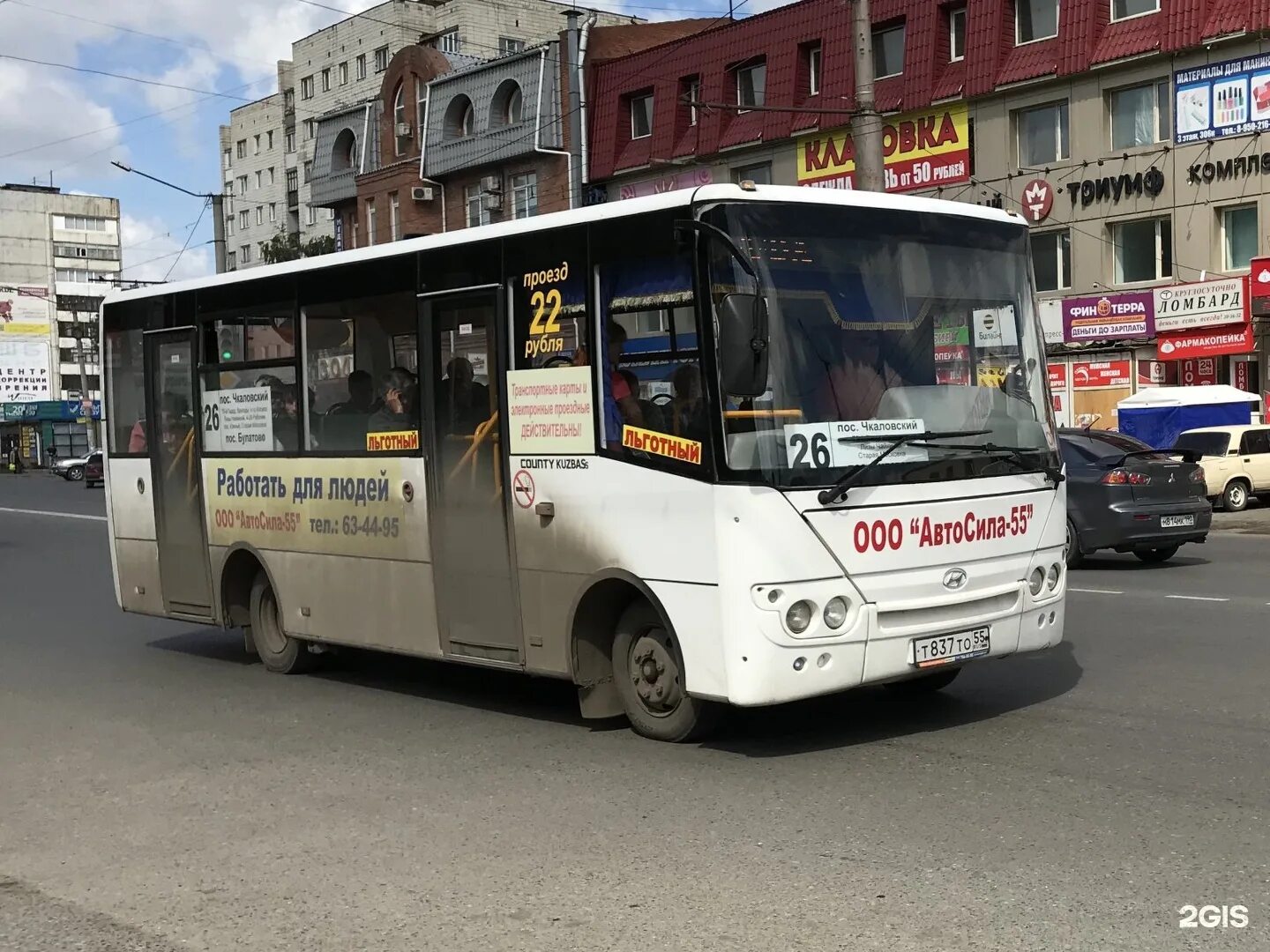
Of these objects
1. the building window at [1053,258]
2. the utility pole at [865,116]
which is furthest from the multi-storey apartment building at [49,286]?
the utility pole at [865,116]

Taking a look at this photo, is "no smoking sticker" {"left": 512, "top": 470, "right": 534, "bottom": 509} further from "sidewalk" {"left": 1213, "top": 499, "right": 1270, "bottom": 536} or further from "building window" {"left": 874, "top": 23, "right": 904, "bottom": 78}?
"building window" {"left": 874, "top": 23, "right": 904, "bottom": 78}

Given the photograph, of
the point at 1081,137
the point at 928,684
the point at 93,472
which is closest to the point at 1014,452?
the point at 928,684

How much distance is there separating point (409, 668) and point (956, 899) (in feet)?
21.5

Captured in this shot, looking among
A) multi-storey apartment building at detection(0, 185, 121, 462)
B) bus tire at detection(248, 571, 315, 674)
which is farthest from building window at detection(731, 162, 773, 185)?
multi-storey apartment building at detection(0, 185, 121, 462)

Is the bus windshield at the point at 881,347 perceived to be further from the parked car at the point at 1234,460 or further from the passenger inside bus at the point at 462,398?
the parked car at the point at 1234,460

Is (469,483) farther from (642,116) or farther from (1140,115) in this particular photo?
(642,116)

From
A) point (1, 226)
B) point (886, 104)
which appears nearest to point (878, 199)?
point (886, 104)

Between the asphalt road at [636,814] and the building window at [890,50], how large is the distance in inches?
1096

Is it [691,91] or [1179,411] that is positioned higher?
[691,91]

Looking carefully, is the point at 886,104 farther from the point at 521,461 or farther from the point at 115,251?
the point at 115,251

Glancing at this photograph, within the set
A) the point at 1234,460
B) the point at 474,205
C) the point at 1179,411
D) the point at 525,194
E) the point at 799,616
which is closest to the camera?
the point at 799,616

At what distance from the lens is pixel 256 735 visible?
868 centimetres

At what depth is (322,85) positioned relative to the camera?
86000 millimetres

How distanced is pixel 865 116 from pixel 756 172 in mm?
22282
